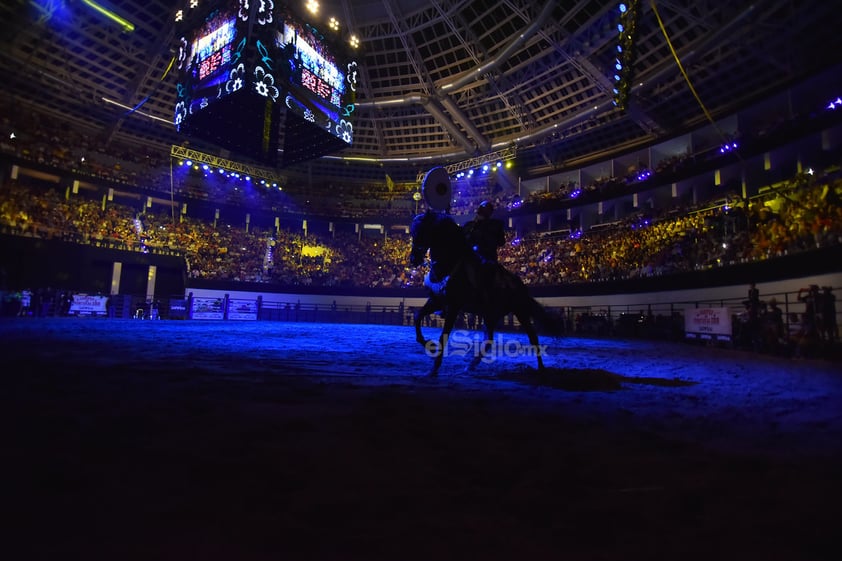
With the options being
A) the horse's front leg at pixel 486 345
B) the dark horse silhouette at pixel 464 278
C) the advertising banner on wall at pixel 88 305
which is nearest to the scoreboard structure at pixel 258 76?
the advertising banner on wall at pixel 88 305

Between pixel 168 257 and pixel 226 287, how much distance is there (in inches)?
168

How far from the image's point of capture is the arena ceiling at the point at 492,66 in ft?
65.5

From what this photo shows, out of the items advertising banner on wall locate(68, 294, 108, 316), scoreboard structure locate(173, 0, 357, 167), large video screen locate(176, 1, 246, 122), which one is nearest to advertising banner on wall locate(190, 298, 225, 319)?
advertising banner on wall locate(68, 294, 108, 316)

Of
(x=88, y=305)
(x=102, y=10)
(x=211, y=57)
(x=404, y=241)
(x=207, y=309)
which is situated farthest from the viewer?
(x=404, y=241)

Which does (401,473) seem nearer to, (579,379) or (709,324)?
(579,379)

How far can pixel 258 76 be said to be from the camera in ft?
51.9

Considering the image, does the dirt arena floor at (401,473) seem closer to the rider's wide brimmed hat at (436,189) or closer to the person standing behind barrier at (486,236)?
the person standing behind barrier at (486,236)

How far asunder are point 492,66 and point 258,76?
15.3 m

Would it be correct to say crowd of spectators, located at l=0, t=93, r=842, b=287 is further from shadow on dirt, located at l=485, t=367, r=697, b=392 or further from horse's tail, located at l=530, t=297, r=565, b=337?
shadow on dirt, located at l=485, t=367, r=697, b=392

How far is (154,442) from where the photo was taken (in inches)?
81.4

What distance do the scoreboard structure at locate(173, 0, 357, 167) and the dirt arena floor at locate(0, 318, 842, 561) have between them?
51.3 feet

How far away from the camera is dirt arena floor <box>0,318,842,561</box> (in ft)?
4.18

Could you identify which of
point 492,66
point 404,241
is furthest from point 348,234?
point 492,66

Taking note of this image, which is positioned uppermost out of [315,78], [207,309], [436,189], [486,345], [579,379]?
[315,78]
